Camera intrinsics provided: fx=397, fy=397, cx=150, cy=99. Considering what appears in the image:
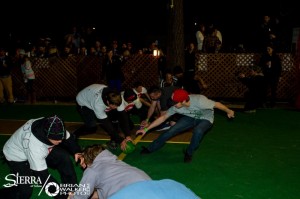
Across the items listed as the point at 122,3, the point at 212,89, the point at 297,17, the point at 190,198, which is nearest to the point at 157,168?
the point at 190,198

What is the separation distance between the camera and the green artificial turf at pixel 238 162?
20.4 feet

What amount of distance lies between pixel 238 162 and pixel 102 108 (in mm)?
2764

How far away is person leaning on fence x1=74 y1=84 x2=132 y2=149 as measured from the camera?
683 cm

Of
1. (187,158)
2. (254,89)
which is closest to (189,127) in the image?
(187,158)

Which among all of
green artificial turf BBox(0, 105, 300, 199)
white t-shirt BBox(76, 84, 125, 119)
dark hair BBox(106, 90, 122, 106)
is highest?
dark hair BBox(106, 90, 122, 106)

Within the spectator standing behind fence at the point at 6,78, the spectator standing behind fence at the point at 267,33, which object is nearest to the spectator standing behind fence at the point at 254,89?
the spectator standing behind fence at the point at 267,33

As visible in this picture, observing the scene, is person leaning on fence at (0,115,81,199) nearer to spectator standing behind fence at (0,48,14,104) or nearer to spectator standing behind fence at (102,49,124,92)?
spectator standing behind fence at (102,49,124,92)

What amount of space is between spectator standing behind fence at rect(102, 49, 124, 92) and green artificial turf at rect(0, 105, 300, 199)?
4.83m

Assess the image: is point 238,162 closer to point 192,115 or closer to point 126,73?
point 192,115

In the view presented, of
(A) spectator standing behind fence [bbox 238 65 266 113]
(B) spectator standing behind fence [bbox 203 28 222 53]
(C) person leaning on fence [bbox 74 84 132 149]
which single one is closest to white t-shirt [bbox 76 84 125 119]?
(C) person leaning on fence [bbox 74 84 132 149]

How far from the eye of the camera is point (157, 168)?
23.8ft

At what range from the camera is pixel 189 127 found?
7.82 meters

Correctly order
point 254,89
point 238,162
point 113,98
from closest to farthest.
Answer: point 113,98 < point 238,162 < point 254,89

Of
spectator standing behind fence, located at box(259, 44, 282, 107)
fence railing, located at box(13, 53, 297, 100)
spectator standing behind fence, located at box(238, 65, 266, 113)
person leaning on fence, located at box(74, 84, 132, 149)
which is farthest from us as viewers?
fence railing, located at box(13, 53, 297, 100)
